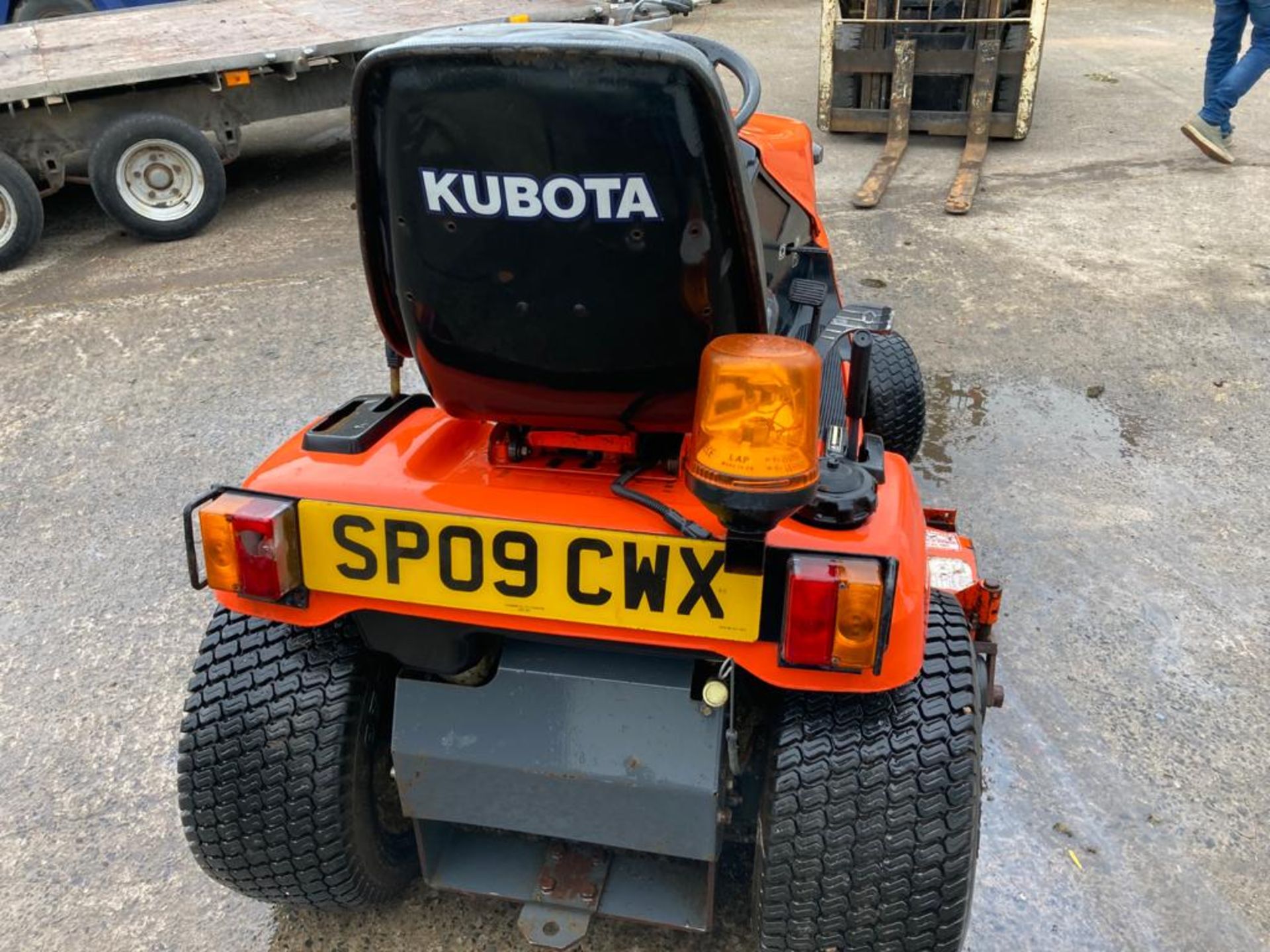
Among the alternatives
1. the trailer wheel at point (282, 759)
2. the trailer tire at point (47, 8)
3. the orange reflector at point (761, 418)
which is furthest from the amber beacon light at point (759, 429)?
the trailer tire at point (47, 8)

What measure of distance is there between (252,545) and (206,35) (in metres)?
6.13

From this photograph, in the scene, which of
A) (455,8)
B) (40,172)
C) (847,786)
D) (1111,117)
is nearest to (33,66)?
(40,172)

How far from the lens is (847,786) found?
65.0 inches

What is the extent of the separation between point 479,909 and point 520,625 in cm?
82

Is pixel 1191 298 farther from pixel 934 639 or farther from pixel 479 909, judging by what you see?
pixel 479 909

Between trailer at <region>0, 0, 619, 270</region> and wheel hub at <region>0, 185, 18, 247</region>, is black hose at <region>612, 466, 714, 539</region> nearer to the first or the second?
trailer at <region>0, 0, 619, 270</region>

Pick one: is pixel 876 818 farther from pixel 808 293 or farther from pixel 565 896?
pixel 808 293

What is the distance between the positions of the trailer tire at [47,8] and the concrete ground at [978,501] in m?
5.30

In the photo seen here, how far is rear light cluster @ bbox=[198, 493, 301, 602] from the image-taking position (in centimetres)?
165

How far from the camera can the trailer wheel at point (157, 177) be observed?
5.78 meters

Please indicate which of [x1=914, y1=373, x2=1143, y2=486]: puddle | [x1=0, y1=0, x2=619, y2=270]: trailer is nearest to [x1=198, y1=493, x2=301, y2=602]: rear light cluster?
[x1=914, y1=373, x2=1143, y2=486]: puddle

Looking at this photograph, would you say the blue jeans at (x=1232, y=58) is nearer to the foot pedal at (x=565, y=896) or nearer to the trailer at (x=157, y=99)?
the trailer at (x=157, y=99)

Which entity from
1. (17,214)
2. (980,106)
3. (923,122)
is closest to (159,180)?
(17,214)

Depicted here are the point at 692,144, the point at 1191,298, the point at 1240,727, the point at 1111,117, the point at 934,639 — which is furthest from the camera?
the point at 1111,117
